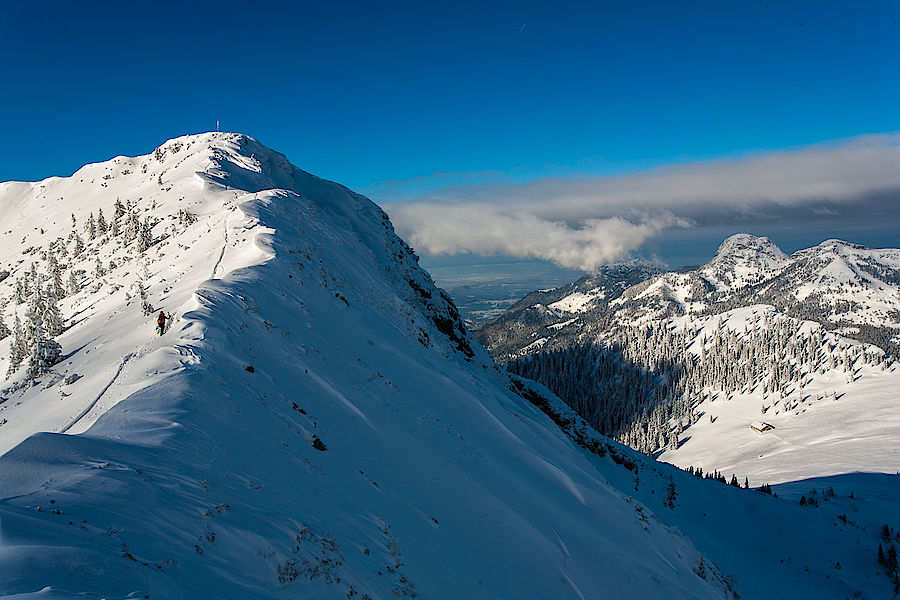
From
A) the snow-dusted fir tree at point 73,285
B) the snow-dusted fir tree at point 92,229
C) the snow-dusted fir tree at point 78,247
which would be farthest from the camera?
the snow-dusted fir tree at point 92,229

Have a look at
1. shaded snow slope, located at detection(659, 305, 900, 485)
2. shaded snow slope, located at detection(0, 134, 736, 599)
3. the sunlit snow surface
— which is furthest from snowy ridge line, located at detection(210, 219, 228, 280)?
shaded snow slope, located at detection(659, 305, 900, 485)

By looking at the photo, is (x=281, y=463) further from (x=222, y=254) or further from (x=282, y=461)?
(x=222, y=254)

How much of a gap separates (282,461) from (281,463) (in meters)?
0.10

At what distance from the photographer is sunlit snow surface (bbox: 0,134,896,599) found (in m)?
7.49

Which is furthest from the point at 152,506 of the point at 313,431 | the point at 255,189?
the point at 255,189

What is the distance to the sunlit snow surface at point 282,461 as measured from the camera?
7.49 m

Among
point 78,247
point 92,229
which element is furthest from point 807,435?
point 92,229

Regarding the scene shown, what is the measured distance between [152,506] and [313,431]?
264 inches

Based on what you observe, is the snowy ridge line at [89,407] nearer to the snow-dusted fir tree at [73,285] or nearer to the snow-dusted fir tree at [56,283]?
the snow-dusted fir tree at [73,285]

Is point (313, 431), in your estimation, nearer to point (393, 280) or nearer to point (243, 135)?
point (393, 280)

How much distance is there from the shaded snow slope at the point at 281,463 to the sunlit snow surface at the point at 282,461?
6 centimetres

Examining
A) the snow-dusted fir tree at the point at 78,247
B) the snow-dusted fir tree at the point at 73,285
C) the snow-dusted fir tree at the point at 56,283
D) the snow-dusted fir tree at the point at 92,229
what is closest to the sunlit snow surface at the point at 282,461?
the snow-dusted fir tree at the point at 73,285

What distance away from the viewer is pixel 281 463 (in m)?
11.8

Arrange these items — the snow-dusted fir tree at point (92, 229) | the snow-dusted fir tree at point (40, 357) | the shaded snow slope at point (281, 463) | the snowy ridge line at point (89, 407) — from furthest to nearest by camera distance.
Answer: the snow-dusted fir tree at point (92, 229) < the snow-dusted fir tree at point (40, 357) < the snowy ridge line at point (89, 407) < the shaded snow slope at point (281, 463)
